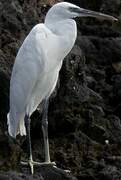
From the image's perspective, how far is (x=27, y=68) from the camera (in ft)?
26.5

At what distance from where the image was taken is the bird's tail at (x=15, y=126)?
8.09m

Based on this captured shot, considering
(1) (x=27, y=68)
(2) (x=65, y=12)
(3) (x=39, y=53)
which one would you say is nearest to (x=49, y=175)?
(1) (x=27, y=68)

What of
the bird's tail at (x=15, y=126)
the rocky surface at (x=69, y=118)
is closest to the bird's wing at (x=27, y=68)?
the bird's tail at (x=15, y=126)

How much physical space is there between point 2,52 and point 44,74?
1056 mm

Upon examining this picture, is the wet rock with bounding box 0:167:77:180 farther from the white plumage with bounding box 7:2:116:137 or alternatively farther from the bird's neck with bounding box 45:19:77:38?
the bird's neck with bounding box 45:19:77:38

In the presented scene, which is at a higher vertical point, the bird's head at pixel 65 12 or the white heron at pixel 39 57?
the bird's head at pixel 65 12

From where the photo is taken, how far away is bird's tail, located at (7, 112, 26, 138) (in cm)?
809

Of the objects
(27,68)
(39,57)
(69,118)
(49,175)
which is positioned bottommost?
(49,175)

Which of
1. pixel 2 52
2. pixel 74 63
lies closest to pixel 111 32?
pixel 74 63

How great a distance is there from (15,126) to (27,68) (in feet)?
2.21

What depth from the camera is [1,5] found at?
31.7ft

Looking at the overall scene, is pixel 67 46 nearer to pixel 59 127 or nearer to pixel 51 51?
pixel 51 51

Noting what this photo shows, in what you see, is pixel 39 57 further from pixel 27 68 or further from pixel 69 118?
pixel 69 118

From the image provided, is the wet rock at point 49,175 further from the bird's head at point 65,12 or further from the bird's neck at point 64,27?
the bird's head at point 65,12
